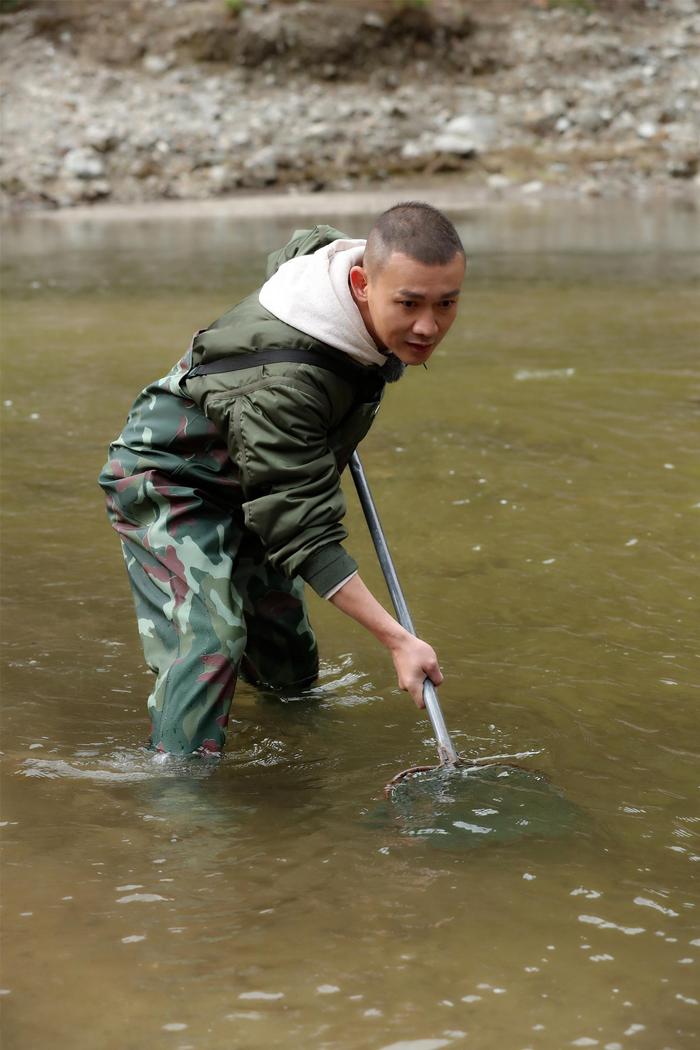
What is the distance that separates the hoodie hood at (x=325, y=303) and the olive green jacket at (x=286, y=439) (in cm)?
3

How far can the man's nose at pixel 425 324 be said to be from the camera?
9.00 feet

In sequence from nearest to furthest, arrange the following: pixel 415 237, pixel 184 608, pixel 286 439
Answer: pixel 415 237, pixel 286 439, pixel 184 608

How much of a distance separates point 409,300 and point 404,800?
1058 mm

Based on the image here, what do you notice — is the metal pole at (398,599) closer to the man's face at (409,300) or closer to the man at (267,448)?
the man at (267,448)

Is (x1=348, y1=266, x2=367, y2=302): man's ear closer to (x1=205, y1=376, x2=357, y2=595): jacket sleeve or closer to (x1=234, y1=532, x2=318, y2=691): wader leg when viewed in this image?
(x1=205, y1=376, x2=357, y2=595): jacket sleeve

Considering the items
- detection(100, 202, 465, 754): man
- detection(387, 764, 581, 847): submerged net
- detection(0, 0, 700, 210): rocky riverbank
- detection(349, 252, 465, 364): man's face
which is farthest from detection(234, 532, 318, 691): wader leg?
detection(0, 0, 700, 210): rocky riverbank

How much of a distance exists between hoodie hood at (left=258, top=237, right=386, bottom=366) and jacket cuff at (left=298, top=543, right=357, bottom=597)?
401mm

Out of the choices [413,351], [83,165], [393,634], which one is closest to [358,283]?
[413,351]

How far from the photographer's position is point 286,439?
280 centimetres

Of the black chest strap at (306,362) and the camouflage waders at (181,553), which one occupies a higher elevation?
the black chest strap at (306,362)

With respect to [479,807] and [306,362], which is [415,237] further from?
[479,807]

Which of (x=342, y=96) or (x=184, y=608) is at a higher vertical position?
(x=342, y=96)

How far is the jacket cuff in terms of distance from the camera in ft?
9.28

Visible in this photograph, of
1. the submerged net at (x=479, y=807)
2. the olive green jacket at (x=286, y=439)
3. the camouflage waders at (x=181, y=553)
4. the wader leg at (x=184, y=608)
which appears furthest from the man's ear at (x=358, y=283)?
the submerged net at (x=479, y=807)
